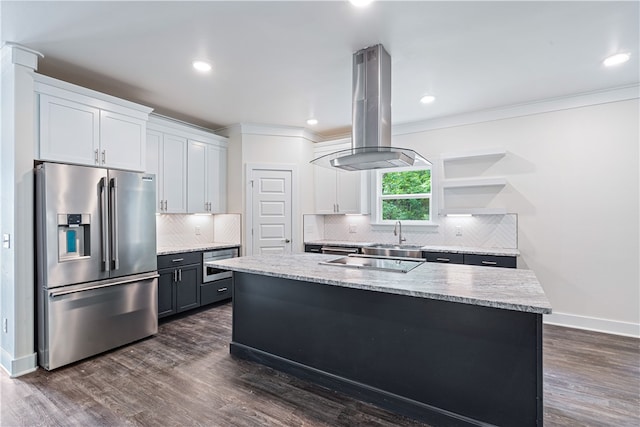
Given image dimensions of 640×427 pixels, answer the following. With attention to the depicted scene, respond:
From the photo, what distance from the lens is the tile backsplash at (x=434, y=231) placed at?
4.16 m

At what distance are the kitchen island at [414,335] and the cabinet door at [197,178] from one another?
2190 millimetres

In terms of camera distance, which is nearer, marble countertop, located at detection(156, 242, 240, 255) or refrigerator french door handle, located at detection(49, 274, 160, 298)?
refrigerator french door handle, located at detection(49, 274, 160, 298)

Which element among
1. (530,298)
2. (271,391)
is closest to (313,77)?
(530,298)

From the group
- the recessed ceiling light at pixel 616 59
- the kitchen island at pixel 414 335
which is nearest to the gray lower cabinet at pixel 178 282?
the kitchen island at pixel 414 335

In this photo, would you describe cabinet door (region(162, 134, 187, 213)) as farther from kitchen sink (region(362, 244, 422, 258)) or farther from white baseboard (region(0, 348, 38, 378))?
kitchen sink (region(362, 244, 422, 258))

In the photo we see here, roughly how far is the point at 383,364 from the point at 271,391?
90 centimetres

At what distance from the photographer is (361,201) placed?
506 centimetres

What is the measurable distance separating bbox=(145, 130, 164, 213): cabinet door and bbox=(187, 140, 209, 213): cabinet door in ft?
1.42

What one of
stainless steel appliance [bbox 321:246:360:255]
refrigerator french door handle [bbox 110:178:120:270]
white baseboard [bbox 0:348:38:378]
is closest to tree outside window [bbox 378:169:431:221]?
stainless steel appliance [bbox 321:246:360:255]

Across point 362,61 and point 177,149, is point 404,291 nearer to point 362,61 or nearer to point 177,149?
point 362,61

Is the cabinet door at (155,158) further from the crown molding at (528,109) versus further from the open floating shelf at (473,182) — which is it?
the open floating shelf at (473,182)

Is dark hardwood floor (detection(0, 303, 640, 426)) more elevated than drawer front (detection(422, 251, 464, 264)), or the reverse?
drawer front (detection(422, 251, 464, 264))

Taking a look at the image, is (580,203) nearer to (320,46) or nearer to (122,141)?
(320,46)

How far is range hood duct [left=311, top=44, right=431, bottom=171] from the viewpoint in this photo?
2627 millimetres
